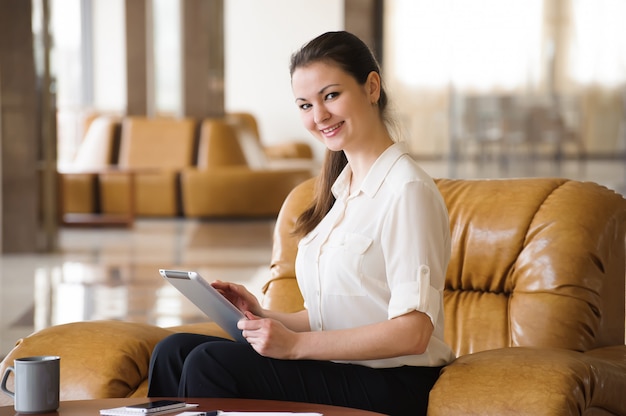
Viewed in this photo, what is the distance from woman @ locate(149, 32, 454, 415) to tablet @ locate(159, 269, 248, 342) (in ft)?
0.16

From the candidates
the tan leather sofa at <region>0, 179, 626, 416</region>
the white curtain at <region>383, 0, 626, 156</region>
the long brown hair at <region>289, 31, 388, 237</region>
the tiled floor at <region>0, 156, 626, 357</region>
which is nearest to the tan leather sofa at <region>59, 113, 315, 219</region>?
the tiled floor at <region>0, 156, 626, 357</region>

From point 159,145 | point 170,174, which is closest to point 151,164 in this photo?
point 159,145

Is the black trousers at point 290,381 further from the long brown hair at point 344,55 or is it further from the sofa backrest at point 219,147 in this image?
the sofa backrest at point 219,147

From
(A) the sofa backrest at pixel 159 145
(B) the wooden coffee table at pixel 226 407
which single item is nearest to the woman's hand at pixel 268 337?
(B) the wooden coffee table at pixel 226 407

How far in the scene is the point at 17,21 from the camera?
840cm

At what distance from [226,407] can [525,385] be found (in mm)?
584

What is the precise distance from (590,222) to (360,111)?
770 millimetres

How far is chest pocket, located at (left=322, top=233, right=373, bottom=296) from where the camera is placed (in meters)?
2.16

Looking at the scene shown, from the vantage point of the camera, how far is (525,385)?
6.69 feet

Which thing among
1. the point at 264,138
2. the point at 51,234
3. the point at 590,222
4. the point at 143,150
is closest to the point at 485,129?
the point at 143,150

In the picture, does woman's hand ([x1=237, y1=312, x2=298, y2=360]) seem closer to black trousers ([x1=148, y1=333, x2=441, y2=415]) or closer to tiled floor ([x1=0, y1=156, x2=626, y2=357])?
black trousers ([x1=148, y1=333, x2=441, y2=415])

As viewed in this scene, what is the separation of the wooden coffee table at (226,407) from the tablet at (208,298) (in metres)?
0.21

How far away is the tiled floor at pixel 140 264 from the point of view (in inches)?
227

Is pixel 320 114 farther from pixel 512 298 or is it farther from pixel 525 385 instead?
pixel 512 298
